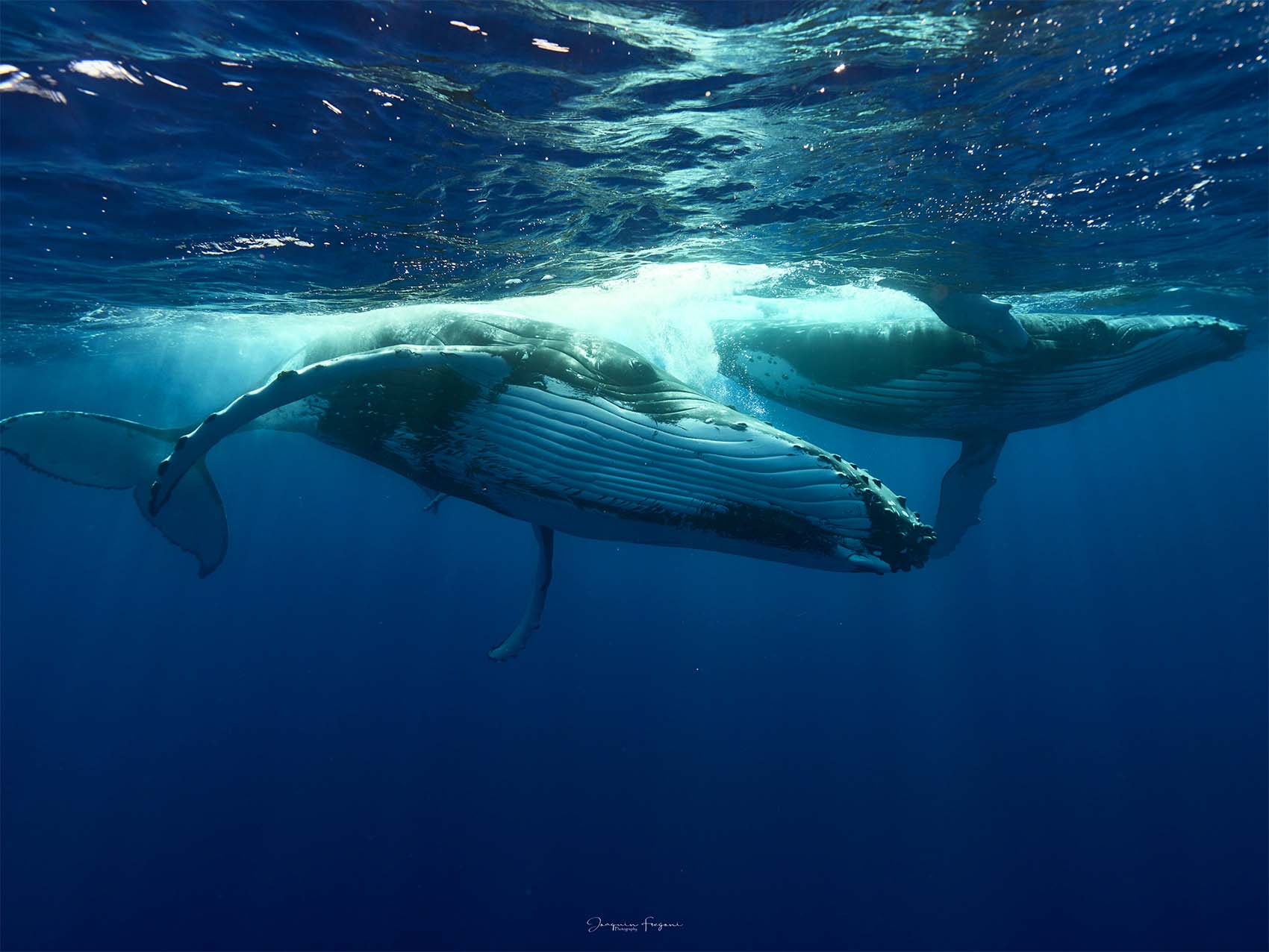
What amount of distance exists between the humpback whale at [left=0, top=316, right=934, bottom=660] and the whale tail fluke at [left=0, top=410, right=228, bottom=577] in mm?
18

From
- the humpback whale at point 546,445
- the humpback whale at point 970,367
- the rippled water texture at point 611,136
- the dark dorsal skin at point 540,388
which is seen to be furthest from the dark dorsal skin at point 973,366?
the humpback whale at point 546,445

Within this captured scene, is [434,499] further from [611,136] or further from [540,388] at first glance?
[611,136]

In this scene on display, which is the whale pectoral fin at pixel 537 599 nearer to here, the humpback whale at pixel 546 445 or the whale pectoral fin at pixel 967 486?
the humpback whale at pixel 546 445

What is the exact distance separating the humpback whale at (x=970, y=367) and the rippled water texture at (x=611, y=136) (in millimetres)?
2461

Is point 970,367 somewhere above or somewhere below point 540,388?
above

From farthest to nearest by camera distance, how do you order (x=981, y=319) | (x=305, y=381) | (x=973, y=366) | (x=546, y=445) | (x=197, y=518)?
(x=973, y=366), (x=981, y=319), (x=197, y=518), (x=546, y=445), (x=305, y=381)

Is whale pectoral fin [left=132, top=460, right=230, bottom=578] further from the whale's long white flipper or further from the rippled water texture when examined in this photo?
the rippled water texture

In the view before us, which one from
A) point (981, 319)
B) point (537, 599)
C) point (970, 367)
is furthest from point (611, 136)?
point (537, 599)

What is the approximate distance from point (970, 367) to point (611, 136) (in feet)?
17.1

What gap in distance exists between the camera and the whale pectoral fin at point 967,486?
886 centimetres

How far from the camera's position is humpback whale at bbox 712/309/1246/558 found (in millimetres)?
7879

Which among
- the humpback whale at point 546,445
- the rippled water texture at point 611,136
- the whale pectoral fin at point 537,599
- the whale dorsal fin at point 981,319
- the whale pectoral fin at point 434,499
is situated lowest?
the whale pectoral fin at point 537,599

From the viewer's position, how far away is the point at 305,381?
475 cm

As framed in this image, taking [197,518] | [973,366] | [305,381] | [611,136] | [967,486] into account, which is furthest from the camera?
[967,486]
